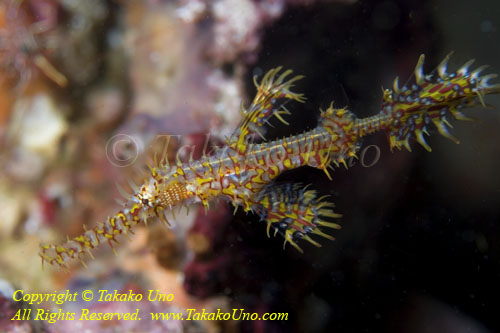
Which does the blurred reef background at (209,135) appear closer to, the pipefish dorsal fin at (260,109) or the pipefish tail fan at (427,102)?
the pipefish dorsal fin at (260,109)

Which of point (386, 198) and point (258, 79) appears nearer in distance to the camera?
point (258, 79)

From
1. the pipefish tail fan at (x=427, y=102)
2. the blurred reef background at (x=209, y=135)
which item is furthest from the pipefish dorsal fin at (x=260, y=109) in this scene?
the pipefish tail fan at (x=427, y=102)

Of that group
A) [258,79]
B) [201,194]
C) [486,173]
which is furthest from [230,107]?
[486,173]

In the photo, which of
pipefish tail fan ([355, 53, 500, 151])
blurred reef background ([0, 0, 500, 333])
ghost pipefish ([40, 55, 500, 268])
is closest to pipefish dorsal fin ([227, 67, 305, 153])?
ghost pipefish ([40, 55, 500, 268])

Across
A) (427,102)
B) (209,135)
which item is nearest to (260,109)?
(209,135)

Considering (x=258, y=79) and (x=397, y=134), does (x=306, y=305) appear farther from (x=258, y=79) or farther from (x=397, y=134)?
(x=258, y=79)

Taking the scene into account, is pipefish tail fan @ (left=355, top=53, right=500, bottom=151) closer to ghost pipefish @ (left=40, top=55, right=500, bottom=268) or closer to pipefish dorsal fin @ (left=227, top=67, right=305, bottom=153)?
ghost pipefish @ (left=40, top=55, right=500, bottom=268)

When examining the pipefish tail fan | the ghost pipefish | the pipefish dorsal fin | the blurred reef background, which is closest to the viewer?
the pipefish tail fan

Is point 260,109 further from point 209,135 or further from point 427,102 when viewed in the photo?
point 427,102
